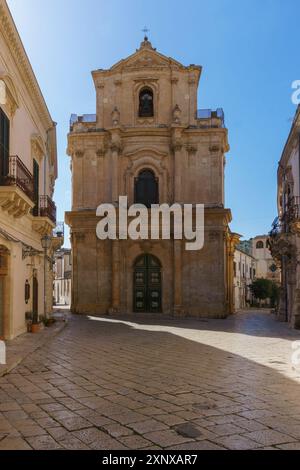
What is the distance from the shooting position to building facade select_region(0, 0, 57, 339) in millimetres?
12188

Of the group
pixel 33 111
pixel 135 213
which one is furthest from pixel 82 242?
pixel 33 111

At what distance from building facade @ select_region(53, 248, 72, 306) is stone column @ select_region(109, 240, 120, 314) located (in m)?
27.9

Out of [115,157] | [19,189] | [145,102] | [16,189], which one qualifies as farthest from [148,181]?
[16,189]

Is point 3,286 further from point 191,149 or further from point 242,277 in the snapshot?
point 242,277

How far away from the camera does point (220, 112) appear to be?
1016 inches

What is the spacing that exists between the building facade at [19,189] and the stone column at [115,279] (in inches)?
238

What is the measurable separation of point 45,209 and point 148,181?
9.64 metres

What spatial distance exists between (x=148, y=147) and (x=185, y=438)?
69.4ft

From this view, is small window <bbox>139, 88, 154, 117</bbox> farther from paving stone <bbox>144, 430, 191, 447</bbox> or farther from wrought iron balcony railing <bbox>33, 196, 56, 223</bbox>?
paving stone <bbox>144, 430, 191, 447</bbox>

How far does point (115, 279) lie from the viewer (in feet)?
79.3

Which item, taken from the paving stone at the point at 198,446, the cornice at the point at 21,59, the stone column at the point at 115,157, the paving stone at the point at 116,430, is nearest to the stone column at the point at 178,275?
the stone column at the point at 115,157

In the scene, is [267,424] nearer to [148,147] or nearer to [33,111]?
[33,111]

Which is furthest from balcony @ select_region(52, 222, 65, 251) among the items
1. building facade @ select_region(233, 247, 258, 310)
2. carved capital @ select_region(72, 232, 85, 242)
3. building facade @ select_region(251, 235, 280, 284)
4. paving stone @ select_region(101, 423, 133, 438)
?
building facade @ select_region(251, 235, 280, 284)
